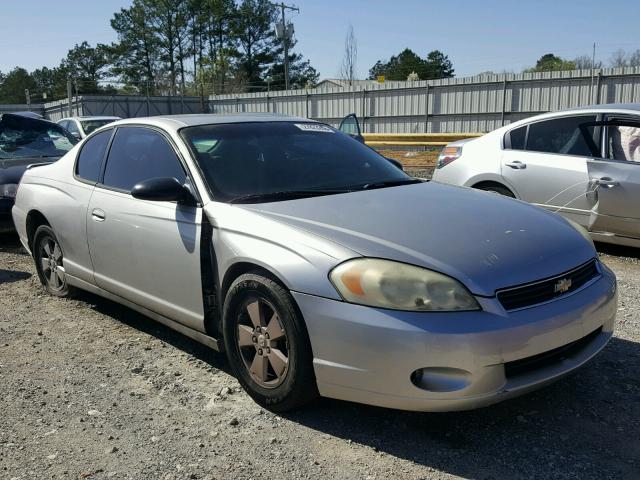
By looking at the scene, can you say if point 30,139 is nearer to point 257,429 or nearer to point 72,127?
point 257,429

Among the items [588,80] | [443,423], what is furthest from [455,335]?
[588,80]

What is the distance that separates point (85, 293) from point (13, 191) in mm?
2887

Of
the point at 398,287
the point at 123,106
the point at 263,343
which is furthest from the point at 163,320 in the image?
the point at 123,106

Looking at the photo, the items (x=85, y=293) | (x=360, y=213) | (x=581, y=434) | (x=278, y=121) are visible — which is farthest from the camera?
(x=85, y=293)

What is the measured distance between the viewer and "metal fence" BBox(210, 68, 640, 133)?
21344 millimetres

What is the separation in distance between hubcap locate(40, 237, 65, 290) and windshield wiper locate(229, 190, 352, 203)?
A: 2.28 metres

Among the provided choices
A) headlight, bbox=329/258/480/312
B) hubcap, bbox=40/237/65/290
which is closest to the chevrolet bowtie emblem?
headlight, bbox=329/258/480/312

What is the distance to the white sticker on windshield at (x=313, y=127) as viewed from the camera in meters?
4.43

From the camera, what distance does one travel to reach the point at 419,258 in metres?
2.79

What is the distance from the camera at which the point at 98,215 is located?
436 centimetres

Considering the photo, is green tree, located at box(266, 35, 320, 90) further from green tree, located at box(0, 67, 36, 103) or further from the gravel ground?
the gravel ground

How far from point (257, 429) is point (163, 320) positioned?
1.18m

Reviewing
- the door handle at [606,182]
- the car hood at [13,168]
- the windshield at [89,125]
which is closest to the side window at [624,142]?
the door handle at [606,182]

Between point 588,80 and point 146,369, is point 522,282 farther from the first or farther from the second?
point 588,80
